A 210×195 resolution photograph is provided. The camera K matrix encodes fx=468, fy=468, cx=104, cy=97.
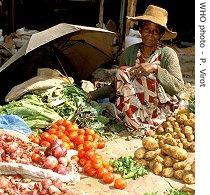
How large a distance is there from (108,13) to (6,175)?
307 inches

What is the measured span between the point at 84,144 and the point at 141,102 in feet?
3.46

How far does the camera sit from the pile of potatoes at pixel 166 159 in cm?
484

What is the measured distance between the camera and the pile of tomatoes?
471 centimetres

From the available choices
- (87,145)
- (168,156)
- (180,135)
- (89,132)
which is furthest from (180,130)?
(87,145)

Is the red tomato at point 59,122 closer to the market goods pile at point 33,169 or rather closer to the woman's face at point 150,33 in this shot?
the market goods pile at point 33,169

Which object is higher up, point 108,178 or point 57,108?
point 57,108

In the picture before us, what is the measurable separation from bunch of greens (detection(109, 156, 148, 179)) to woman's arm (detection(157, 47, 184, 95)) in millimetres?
1130

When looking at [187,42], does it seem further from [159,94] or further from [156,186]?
[156,186]

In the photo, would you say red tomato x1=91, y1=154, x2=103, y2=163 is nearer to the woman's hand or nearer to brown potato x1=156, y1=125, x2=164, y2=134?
brown potato x1=156, y1=125, x2=164, y2=134

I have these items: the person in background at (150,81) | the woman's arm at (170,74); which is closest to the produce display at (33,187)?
the person in background at (150,81)

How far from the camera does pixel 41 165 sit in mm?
4512

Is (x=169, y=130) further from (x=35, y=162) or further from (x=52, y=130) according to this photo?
(x=35, y=162)

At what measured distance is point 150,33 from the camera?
577cm

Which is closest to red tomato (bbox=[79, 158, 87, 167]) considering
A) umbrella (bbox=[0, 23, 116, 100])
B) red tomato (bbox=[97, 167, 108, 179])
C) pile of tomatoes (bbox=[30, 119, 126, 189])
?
pile of tomatoes (bbox=[30, 119, 126, 189])
